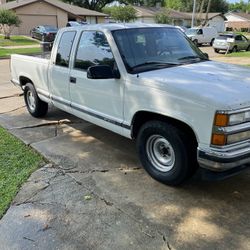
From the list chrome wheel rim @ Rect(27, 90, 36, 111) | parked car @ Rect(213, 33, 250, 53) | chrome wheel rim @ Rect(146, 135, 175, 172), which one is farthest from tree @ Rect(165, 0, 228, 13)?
chrome wheel rim @ Rect(146, 135, 175, 172)

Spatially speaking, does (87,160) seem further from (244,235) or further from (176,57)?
(244,235)

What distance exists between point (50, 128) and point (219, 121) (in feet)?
13.3

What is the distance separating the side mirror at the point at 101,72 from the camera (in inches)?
170

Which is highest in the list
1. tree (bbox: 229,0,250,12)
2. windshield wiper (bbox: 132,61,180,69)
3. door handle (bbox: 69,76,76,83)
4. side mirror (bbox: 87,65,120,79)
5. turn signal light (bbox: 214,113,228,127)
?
tree (bbox: 229,0,250,12)

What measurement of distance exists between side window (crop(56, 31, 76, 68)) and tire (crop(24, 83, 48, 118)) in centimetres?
140

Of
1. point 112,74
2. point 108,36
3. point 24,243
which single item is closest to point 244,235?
point 24,243

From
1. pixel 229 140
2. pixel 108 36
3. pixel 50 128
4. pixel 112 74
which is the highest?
pixel 108 36

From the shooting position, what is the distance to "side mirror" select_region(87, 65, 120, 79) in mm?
4328

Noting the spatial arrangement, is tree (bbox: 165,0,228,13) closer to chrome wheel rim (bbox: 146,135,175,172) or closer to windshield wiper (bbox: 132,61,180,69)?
windshield wiper (bbox: 132,61,180,69)

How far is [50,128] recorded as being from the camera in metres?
6.71

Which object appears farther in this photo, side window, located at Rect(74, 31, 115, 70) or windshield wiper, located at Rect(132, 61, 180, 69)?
side window, located at Rect(74, 31, 115, 70)

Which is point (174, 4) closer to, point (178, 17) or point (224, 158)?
point (178, 17)

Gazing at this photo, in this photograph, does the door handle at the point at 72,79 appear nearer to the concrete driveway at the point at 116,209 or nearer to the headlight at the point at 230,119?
the concrete driveway at the point at 116,209

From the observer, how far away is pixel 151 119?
4.30 meters
